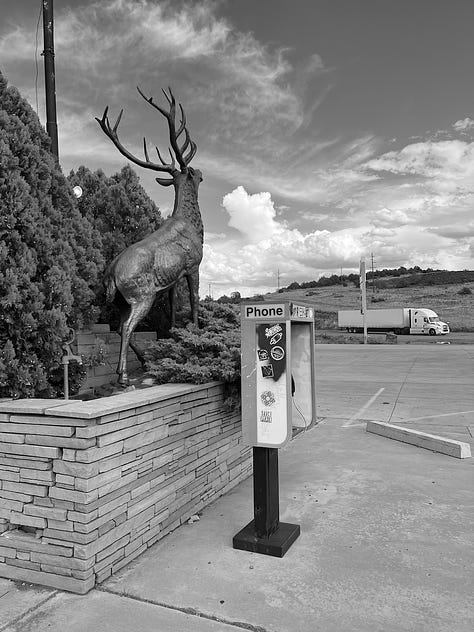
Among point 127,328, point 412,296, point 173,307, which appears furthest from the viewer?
point 412,296

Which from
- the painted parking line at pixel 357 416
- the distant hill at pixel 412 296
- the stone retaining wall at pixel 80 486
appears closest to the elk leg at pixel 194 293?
the stone retaining wall at pixel 80 486

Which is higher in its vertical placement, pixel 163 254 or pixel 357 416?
pixel 163 254

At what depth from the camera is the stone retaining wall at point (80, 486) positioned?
3094 mm

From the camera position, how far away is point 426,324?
4247 centimetres

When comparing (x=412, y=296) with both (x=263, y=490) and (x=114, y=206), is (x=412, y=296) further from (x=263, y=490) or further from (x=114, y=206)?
(x=263, y=490)

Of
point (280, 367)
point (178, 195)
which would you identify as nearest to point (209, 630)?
point (280, 367)

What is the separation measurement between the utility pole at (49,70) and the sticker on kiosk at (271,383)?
3.71 meters

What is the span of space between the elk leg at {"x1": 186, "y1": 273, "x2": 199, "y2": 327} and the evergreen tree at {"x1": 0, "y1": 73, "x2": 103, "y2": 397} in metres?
1.22

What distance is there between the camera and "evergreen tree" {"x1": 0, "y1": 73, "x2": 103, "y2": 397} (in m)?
3.80

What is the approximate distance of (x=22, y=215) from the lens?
3924mm

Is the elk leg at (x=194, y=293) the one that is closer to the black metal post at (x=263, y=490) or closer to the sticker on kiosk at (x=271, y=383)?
the sticker on kiosk at (x=271, y=383)

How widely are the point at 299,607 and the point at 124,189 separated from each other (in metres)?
4.90

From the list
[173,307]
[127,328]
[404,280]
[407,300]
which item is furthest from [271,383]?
[404,280]

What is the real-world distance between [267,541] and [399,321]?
44175 mm
